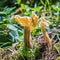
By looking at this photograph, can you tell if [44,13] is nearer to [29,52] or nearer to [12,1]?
[12,1]

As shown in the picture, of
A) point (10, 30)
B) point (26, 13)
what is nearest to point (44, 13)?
point (26, 13)

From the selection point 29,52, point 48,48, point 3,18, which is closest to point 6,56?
point 29,52

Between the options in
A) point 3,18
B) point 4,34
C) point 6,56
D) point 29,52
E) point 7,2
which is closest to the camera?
point 29,52

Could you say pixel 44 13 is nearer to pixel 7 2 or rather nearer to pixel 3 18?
pixel 3 18

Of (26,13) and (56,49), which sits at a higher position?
(26,13)

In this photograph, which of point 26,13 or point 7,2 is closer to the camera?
point 26,13

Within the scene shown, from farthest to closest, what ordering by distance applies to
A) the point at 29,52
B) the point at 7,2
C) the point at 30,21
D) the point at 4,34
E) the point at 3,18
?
the point at 7,2, the point at 3,18, the point at 4,34, the point at 29,52, the point at 30,21

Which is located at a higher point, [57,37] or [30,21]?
[30,21]

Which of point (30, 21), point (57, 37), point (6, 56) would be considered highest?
point (30, 21)

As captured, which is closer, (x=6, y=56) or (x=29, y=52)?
(x=29, y=52)
